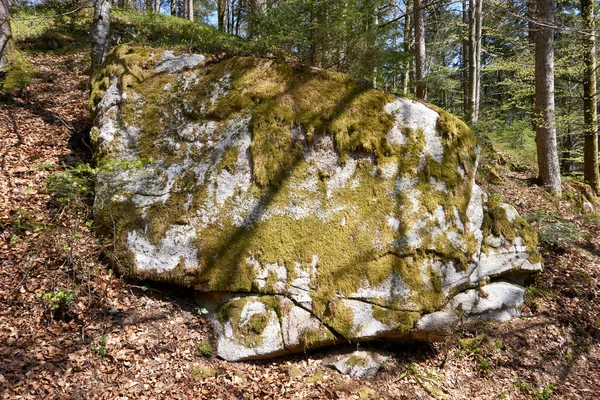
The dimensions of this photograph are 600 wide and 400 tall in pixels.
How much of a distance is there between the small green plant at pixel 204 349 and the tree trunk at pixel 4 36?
7129mm

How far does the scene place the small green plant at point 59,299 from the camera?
3.46m

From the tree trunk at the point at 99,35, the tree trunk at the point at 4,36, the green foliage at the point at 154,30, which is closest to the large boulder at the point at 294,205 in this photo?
the tree trunk at the point at 99,35

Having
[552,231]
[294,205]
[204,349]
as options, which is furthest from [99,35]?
[552,231]

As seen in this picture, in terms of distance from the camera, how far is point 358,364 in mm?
4059

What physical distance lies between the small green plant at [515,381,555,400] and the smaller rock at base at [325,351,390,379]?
2.01 metres

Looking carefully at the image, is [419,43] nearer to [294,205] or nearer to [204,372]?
[294,205]

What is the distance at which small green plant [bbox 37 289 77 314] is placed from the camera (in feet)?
11.4

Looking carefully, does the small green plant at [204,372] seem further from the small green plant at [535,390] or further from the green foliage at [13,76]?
the green foliage at [13,76]

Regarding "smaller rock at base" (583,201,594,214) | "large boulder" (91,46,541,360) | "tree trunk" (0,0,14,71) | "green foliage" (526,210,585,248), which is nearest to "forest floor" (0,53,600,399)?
"large boulder" (91,46,541,360)

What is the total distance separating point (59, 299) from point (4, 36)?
6.45 m

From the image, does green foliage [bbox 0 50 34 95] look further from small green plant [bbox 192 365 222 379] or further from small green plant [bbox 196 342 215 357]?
small green plant [bbox 192 365 222 379]

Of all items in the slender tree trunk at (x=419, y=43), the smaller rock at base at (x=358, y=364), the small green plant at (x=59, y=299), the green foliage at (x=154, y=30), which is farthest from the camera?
the green foliage at (x=154, y=30)

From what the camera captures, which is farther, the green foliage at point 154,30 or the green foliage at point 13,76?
the green foliage at point 154,30

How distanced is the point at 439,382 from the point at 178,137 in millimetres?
5052
